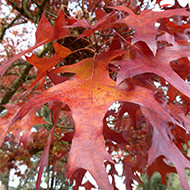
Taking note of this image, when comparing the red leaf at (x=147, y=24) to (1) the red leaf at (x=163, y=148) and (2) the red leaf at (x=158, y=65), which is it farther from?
(1) the red leaf at (x=163, y=148)

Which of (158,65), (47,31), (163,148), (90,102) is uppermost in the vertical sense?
(47,31)

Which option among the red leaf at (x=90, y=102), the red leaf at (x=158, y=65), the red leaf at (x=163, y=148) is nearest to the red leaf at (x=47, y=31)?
the red leaf at (x=90, y=102)

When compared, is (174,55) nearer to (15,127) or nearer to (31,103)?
(31,103)

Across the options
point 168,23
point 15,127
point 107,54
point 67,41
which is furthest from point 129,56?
point 15,127

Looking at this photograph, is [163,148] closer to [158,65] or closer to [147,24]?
[158,65]

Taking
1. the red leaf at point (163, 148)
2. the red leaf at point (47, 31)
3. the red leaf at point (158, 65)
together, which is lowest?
the red leaf at point (163, 148)

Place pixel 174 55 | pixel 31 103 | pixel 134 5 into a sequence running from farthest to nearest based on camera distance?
1. pixel 134 5
2. pixel 174 55
3. pixel 31 103

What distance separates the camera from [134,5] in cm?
128

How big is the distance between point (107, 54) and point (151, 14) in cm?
19

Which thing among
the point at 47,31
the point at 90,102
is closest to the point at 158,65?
the point at 90,102

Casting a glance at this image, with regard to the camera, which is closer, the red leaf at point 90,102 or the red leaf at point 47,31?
the red leaf at point 90,102

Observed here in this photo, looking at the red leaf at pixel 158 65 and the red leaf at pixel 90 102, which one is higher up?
the red leaf at pixel 158 65

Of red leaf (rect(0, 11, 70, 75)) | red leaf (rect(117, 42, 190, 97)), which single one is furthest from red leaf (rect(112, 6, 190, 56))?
red leaf (rect(0, 11, 70, 75))

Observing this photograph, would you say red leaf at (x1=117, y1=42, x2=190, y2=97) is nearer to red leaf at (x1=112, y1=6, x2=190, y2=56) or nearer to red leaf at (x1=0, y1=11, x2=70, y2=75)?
red leaf at (x1=112, y1=6, x2=190, y2=56)
